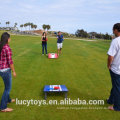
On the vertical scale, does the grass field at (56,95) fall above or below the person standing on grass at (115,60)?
below

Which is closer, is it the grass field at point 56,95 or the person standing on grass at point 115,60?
Result: the person standing on grass at point 115,60

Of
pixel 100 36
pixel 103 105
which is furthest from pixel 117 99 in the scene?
pixel 100 36

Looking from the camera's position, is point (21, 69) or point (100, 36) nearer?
point (21, 69)

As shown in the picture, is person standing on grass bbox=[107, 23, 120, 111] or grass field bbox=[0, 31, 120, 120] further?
grass field bbox=[0, 31, 120, 120]

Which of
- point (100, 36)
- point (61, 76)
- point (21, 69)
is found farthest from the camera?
point (100, 36)

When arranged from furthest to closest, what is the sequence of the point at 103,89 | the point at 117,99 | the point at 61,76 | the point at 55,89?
the point at 61,76
the point at 103,89
the point at 55,89
the point at 117,99

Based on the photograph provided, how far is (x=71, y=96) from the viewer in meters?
6.35

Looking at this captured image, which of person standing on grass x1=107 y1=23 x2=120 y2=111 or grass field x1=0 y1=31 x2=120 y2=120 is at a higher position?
person standing on grass x1=107 y1=23 x2=120 y2=111

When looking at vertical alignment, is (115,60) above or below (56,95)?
above

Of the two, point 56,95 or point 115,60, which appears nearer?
point 115,60

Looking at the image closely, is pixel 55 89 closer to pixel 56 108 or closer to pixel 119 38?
pixel 56 108

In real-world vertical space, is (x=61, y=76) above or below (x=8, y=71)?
below

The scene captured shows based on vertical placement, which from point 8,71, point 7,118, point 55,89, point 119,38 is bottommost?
point 7,118

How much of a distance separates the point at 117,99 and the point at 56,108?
1.90 m
